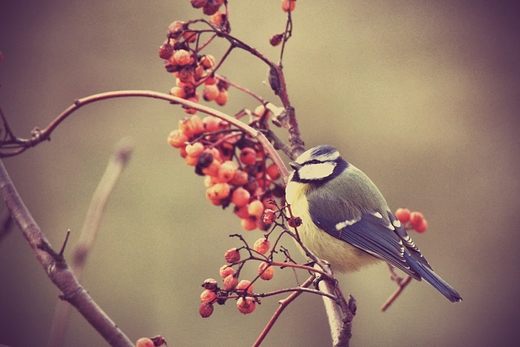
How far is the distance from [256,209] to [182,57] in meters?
0.38

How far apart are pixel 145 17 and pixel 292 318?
6.89 ft

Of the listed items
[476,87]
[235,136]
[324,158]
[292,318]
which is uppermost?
[235,136]

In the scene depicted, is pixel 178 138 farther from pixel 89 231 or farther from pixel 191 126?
pixel 89 231

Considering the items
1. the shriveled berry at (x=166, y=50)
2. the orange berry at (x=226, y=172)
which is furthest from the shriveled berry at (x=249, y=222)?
the shriveled berry at (x=166, y=50)

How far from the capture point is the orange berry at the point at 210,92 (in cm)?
135

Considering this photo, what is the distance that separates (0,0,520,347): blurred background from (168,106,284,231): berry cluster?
128 centimetres

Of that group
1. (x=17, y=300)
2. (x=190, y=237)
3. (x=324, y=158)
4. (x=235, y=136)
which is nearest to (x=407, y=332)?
(x=190, y=237)

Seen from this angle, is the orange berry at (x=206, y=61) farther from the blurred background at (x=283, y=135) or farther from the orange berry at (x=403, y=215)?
the blurred background at (x=283, y=135)

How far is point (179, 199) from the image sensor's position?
287cm

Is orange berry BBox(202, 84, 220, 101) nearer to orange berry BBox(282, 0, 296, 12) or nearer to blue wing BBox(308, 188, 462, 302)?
orange berry BBox(282, 0, 296, 12)

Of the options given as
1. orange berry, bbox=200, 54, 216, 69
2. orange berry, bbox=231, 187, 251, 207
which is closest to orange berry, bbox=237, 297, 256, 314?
orange berry, bbox=231, 187, 251, 207

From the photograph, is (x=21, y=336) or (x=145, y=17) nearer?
(x=21, y=336)

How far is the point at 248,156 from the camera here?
1.31m

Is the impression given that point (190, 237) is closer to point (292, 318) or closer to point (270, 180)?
point (292, 318)
